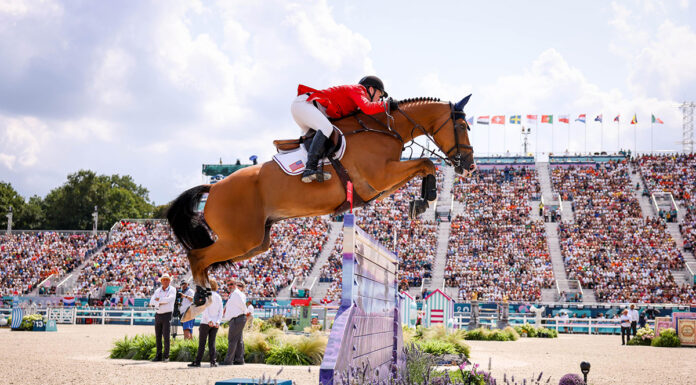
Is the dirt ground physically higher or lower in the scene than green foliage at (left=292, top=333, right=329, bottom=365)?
lower

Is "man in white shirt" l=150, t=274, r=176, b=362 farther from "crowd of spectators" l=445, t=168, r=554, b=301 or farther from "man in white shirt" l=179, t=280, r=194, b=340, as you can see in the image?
"crowd of spectators" l=445, t=168, r=554, b=301

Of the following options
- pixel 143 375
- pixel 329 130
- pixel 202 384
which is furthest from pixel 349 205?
pixel 143 375

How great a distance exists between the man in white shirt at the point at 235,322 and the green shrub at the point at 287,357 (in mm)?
592

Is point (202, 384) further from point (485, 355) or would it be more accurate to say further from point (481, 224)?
point (481, 224)

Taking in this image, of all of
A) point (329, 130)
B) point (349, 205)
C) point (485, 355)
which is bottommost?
point (485, 355)

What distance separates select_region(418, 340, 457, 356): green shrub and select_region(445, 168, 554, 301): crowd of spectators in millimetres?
14720

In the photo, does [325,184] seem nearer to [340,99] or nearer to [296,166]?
[296,166]

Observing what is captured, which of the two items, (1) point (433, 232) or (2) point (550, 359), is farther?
(1) point (433, 232)

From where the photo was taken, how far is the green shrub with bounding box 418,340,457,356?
11630 millimetres

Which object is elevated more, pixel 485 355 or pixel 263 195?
pixel 263 195

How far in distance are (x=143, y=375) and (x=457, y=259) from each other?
26.0 meters

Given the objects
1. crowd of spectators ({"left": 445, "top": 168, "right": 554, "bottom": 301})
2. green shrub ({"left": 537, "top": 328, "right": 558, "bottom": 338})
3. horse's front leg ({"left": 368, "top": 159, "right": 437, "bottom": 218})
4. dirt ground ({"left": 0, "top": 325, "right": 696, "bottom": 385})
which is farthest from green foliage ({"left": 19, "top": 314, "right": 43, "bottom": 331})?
horse's front leg ({"left": 368, "top": 159, "right": 437, "bottom": 218})

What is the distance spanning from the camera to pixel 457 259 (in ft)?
110

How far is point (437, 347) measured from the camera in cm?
1188
